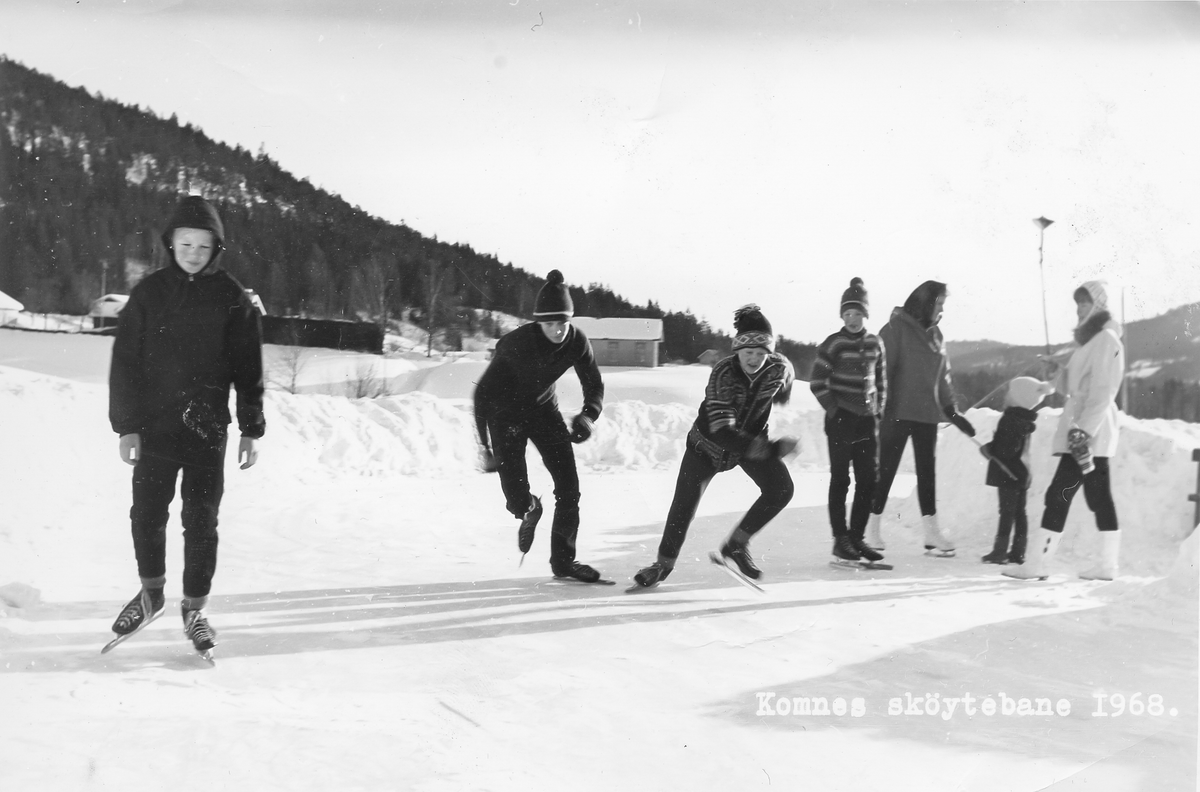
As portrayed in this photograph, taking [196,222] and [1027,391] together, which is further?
[1027,391]

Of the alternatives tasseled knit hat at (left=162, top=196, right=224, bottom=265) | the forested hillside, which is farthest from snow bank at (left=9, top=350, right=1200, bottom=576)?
tasseled knit hat at (left=162, top=196, right=224, bottom=265)

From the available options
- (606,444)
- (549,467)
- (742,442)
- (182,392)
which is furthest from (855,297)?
(182,392)

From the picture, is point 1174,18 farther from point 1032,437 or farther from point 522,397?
point 522,397

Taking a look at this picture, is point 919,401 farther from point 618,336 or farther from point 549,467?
point 549,467

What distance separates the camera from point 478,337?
307 centimetres

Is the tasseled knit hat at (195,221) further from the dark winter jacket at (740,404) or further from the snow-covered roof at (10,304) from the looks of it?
the dark winter jacket at (740,404)

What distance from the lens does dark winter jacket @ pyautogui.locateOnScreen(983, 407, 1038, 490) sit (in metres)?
3.68

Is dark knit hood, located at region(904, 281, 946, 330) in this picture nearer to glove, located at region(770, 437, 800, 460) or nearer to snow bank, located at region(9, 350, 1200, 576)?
snow bank, located at region(9, 350, 1200, 576)

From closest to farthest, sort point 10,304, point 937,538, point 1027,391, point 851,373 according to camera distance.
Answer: point 10,304
point 851,373
point 1027,391
point 937,538

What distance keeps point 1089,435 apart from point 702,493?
1746 mm

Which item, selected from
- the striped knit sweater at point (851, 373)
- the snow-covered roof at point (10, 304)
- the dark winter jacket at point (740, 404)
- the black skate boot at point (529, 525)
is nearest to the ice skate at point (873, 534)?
the striped knit sweater at point (851, 373)

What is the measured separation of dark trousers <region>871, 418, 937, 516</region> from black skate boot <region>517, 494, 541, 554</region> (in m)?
1.56

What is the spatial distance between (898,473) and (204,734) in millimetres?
2891

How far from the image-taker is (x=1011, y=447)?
377 cm
